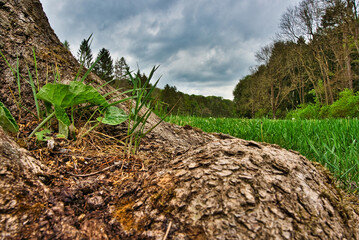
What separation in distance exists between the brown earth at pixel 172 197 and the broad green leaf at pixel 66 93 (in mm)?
257

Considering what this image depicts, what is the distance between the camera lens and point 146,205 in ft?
2.41

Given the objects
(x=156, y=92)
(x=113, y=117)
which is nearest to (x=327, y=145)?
(x=113, y=117)

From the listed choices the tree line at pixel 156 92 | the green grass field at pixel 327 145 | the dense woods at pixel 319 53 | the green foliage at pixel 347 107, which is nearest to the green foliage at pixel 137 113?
the tree line at pixel 156 92

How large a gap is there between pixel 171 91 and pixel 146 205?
2419 centimetres

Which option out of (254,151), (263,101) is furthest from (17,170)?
(263,101)

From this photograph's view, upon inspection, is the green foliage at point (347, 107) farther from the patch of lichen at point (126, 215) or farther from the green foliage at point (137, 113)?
the patch of lichen at point (126, 215)

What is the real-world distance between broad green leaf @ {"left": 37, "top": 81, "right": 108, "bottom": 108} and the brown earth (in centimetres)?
26

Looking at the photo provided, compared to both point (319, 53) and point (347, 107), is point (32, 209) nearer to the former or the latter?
point (347, 107)

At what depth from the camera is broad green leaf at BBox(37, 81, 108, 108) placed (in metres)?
1.04

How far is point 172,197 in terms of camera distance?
730 mm

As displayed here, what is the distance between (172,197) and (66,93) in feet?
2.79

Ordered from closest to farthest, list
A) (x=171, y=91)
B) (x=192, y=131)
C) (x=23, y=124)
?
1. (x=23, y=124)
2. (x=192, y=131)
3. (x=171, y=91)

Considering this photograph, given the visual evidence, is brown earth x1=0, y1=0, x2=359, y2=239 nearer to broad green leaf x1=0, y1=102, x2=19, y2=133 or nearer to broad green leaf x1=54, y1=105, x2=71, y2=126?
broad green leaf x1=0, y1=102, x2=19, y2=133

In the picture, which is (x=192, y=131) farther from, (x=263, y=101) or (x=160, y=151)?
(x=263, y=101)
